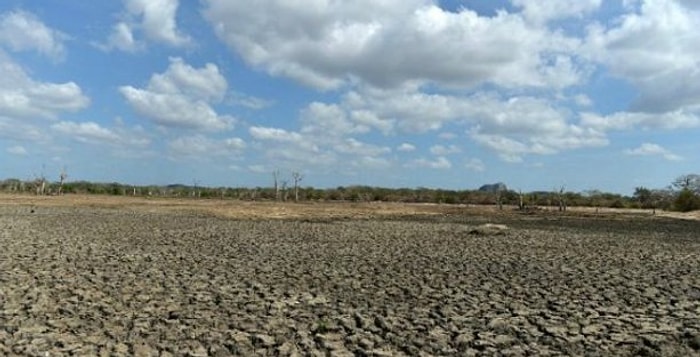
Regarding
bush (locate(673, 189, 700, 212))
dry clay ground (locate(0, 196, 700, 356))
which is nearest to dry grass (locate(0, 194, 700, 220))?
bush (locate(673, 189, 700, 212))

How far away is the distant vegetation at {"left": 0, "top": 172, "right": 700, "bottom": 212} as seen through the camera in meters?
88.1

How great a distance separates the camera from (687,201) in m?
72.1

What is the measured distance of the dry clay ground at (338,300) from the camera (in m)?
8.38

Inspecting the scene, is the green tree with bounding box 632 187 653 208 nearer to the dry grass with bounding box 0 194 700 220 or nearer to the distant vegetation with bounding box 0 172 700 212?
the distant vegetation with bounding box 0 172 700 212

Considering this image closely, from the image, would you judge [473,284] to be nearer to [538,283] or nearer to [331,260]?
[538,283]

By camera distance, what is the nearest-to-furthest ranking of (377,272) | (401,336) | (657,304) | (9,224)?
(401,336)
(657,304)
(377,272)
(9,224)

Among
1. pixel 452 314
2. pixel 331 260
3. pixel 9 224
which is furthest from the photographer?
pixel 9 224

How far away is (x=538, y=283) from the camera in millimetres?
13898

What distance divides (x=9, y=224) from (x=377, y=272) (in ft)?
72.2

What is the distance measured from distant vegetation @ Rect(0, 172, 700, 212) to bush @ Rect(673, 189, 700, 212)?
57 centimetres

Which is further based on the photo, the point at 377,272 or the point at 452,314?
the point at 377,272

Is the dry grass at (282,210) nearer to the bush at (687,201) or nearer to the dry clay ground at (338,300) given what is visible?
the bush at (687,201)

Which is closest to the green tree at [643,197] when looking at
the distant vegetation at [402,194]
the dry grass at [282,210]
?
the distant vegetation at [402,194]

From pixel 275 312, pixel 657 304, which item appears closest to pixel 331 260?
pixel 275 312
